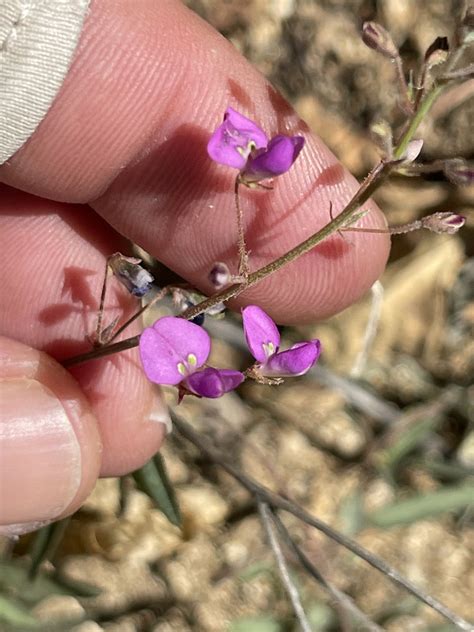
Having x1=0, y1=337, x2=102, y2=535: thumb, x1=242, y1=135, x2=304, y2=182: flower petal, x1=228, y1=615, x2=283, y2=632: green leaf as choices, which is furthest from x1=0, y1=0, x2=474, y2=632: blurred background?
x1=242, y1=135, x2=304, y2=182: flower petal

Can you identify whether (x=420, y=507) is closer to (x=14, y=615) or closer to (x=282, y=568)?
(x=282, y=568)

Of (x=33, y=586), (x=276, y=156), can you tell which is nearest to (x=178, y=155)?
(x=276, y=156)

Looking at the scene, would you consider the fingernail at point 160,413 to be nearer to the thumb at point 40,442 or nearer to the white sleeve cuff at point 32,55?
the thumb at point 40,442

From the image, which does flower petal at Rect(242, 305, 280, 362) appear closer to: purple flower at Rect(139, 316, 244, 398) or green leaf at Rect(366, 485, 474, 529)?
purple flower at Rect(139, 316, 244, 398)

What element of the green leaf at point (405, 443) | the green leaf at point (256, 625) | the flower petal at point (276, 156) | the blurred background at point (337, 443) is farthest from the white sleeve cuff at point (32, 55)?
the green leaf at point (405, 443)

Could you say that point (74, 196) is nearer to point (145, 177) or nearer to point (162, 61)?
point (145, 177)
